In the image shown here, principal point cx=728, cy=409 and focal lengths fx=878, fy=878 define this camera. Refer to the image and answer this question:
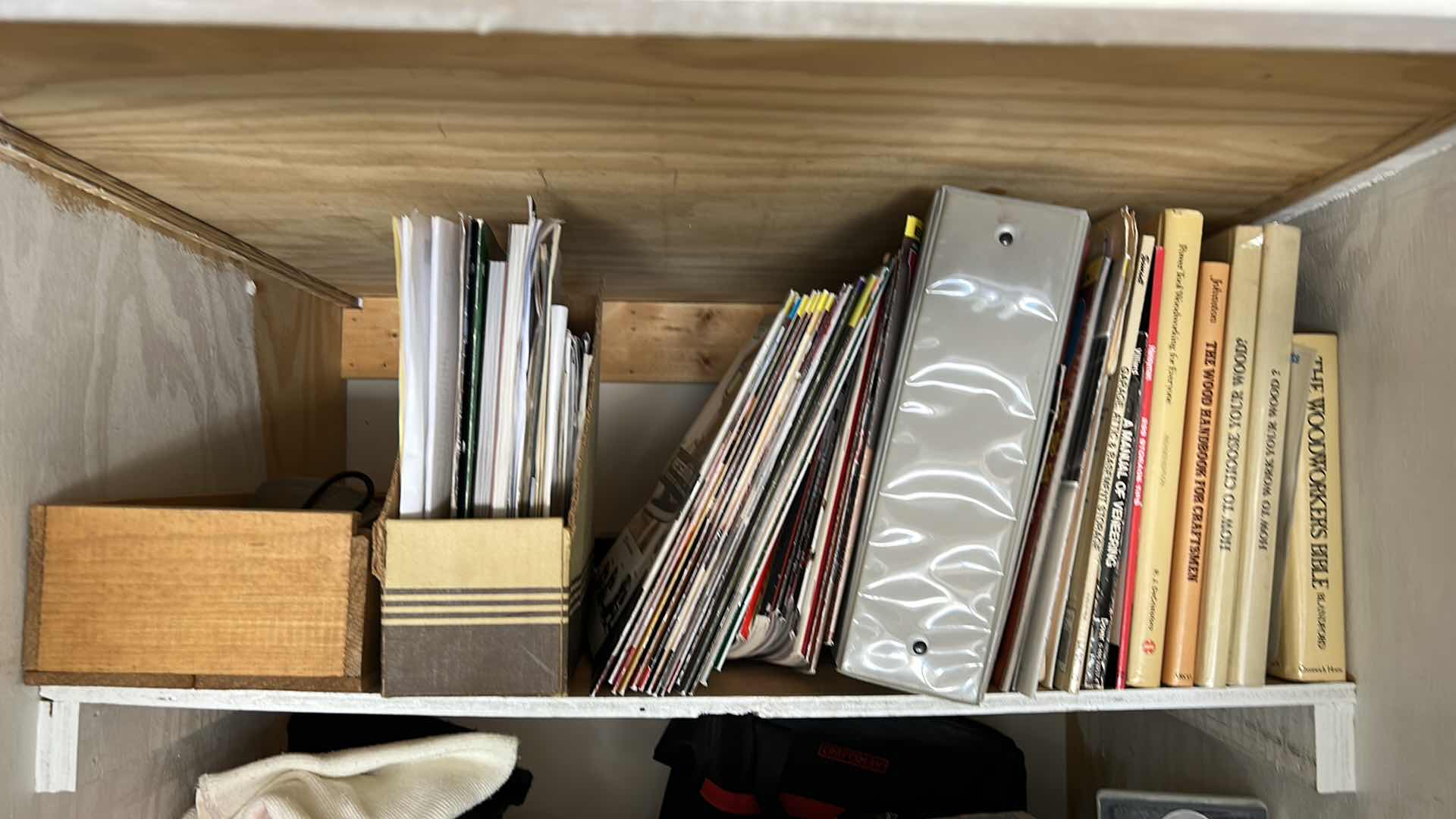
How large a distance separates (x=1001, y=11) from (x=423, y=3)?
0.90 feet

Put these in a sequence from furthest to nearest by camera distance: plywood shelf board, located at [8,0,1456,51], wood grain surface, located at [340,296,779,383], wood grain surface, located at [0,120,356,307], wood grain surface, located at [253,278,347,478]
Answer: wood grain surface, located at [340,296,779,383]
wood grain surface, located at [253,278,347,478]
wood grain surface, located at [0,120,356,307]
plywood shelf board, located at [8,0,1456,51]

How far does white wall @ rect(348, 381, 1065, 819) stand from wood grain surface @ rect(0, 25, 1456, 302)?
15.1 inches

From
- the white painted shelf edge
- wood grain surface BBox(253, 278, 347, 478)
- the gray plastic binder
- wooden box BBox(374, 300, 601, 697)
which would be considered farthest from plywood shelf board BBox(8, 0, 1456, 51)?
wood grain surface BBox(253, 278, 347, 478)

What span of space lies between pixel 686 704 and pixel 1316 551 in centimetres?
52

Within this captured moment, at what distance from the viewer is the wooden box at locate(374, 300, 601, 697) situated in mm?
632

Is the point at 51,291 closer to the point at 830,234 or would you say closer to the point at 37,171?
the point at 37,171

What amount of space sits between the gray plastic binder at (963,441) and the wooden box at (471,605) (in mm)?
228

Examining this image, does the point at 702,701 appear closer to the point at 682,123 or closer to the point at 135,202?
the point at 682,123

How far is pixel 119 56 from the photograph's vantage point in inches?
18.6

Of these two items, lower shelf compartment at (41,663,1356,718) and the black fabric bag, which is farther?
the black fabric bag

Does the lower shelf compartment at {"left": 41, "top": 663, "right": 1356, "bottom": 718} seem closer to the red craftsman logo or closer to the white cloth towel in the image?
the white cloth towel

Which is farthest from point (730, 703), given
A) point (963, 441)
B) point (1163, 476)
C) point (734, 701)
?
point (1163, 476)

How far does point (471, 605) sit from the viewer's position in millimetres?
633

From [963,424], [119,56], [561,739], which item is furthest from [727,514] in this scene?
[561,739]
